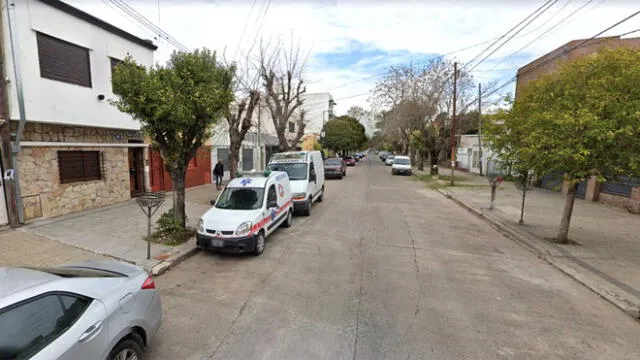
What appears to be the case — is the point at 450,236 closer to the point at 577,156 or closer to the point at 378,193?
the point at 577,156

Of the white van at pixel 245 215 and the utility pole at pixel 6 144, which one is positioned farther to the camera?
the utility pole at pixel 6 144

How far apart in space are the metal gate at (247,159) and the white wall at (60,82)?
1054 cm

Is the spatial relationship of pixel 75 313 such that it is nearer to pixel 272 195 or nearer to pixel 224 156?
pixel 272 195

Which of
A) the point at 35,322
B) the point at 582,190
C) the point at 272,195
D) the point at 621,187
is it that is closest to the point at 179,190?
the point at 272,195

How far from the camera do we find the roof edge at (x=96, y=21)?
7.86m

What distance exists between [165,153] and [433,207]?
33.2 feet

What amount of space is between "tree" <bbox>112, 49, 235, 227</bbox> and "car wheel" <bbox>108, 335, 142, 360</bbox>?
4.53m

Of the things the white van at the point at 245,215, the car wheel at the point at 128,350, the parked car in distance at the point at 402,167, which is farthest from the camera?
the parked car in distance at the point at 402,167

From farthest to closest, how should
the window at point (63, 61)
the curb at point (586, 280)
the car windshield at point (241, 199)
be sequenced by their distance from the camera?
the window at point (63, 61), the car windshield at point (241, 199), the curb at point (586, 280)

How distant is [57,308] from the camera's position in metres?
2.21

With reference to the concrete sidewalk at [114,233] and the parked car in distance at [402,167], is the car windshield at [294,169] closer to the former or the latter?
the concrete sidewalk at [114,233]

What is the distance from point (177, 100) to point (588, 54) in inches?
614

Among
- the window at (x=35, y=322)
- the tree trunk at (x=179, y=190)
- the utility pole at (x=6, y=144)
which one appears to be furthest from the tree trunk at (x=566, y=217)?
the utility pole at (x=6, y=144)

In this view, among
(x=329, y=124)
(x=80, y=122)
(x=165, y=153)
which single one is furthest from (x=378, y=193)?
(x=329, y=124)
